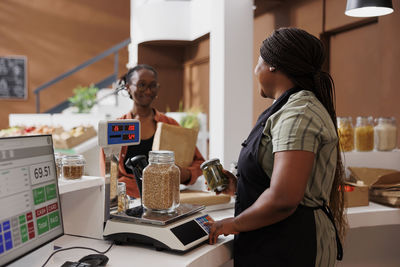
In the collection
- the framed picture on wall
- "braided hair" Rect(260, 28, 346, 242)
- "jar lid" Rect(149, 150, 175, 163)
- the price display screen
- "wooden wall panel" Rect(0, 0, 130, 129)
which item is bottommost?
"jar lid" Rect(149, 150, 175, 163)

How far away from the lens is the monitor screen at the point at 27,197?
1033mm

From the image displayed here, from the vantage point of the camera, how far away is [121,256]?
4.38 ft

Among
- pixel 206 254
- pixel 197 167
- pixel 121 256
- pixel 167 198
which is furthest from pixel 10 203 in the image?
pixel 197 167

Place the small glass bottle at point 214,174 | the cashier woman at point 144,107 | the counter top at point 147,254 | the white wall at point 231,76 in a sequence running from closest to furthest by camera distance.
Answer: the counter top at point 147,254, the small glass bottle at point 214,174, the cashier woman at point 144,107, the white wall at point 231,76

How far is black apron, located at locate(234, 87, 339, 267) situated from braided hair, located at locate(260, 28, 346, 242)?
0.17 feet

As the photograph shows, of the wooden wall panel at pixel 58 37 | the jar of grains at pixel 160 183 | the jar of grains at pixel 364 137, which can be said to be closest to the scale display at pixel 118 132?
the jar of grains at pixel 160 183

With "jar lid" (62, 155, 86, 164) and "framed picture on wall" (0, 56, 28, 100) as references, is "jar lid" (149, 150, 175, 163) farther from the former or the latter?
"framed picture on wall" (0, 56, 28, 100)

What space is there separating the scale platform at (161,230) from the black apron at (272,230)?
0.19 meters

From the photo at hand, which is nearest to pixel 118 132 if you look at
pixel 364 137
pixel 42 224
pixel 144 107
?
pixel 42 224

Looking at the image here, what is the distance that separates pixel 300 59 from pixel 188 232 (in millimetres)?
671

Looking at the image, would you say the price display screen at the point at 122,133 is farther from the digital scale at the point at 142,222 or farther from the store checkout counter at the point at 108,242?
the store checkout counter at the point at 108,242

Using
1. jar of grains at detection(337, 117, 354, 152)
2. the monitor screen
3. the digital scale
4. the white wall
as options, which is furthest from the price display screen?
the white wall

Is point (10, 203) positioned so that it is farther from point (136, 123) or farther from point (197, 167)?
point (197, 167)

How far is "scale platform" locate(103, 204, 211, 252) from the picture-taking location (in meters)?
1.34
